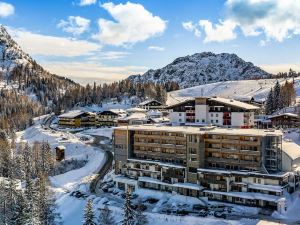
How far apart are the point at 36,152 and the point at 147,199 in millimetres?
46605

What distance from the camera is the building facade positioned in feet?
387

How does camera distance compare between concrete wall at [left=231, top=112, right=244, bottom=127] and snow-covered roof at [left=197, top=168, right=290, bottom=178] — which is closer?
snow-covered roof at [left=197, top=168, right=290, bottom=178]

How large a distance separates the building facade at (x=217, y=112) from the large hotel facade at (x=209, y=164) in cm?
2958

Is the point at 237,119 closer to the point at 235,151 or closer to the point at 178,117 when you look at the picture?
the point at 178,117

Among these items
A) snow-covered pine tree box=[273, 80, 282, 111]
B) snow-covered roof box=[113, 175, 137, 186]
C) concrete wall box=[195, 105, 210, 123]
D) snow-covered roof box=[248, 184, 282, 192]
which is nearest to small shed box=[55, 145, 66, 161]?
snow-covered roof box=[113, 175, 137, 186]

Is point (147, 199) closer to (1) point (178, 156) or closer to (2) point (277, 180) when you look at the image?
(1) point (178, 156)

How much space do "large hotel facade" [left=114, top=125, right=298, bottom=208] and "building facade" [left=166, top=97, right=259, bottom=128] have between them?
29583 millimetres

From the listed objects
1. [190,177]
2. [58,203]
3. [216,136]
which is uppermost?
[216,136]

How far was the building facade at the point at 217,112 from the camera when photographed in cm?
11800

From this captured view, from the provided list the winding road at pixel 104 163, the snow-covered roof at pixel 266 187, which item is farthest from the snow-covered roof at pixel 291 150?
the winding road at pixel 104 163

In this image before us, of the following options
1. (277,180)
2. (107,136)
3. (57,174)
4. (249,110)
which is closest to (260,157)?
(277,180)

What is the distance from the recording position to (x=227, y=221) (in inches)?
2771

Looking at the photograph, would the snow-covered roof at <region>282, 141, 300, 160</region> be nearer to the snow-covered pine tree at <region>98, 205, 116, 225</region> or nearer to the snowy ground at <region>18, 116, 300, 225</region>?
the snowy ground at <region>18, 116, 300, 225</region>

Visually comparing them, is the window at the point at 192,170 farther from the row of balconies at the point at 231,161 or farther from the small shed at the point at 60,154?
the small shed at the point at 60,154
